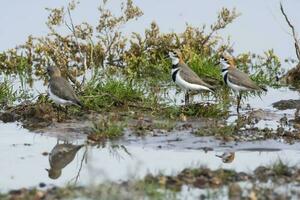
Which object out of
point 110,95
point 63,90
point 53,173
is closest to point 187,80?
point 110,95

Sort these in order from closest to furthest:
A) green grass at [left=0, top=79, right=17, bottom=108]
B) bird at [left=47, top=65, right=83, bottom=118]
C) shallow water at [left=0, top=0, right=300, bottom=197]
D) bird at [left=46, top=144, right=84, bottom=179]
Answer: shallow water at [left=0, top=0, right=300, bottom=197] → bird at [left=46, top=144, right=84, bottom=179] → bird at [left=47, top=65, right=83, bottom=118] → green grass at [left=0, top=79, right=17, bottom=108]

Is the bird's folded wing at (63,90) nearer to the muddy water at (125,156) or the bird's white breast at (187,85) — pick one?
the muddy water at (125,156)

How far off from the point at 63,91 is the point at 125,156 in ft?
6.65

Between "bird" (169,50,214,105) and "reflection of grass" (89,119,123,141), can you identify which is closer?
"reflection of grass" (89,119,123,141)

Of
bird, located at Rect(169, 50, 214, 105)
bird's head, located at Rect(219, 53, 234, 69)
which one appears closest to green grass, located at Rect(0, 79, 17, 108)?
bird, located at Rect(169, 50, 214, 105)

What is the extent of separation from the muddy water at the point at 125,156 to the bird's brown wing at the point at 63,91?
0.66 m

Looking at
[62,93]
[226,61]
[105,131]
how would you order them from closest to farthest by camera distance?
[105,131]
[62,93]
[226,61]

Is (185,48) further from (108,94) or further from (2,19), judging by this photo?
(2,19)

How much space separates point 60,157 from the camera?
37.6 ft

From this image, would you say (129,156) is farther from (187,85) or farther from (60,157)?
(187,85)

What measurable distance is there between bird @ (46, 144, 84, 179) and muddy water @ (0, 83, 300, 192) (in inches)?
0.5

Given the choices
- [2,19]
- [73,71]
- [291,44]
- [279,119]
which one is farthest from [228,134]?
[2,19]

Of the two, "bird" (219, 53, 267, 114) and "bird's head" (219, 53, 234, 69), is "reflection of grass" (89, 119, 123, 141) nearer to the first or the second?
"bird" (219, 53, 267, 114)

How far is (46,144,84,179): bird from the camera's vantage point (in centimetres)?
1073
